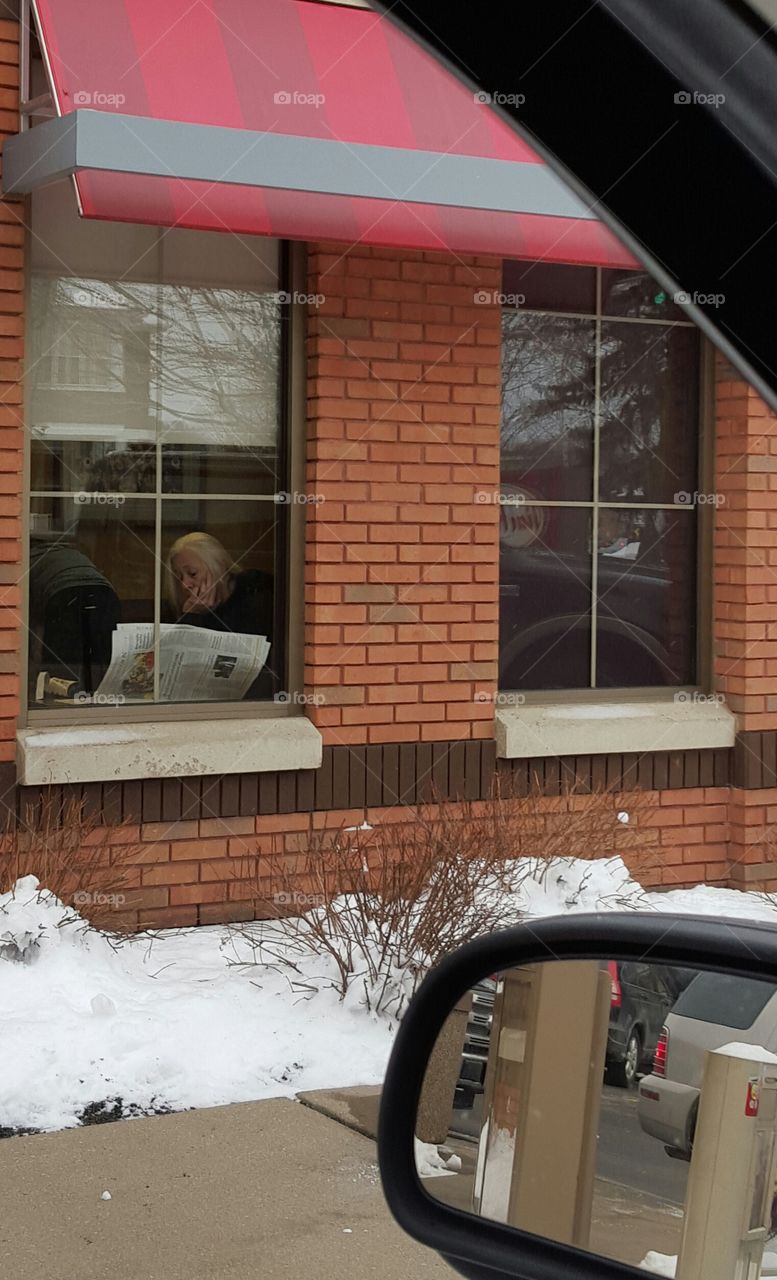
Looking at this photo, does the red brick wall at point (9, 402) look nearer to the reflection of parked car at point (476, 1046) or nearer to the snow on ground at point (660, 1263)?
the reflection of parked car at point (476, 1046)

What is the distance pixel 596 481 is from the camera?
820 centimetres

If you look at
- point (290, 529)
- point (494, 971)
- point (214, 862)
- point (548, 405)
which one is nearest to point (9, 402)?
point (290, 529)

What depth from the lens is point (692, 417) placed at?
8.54 meters

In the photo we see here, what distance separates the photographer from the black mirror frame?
1.33 m

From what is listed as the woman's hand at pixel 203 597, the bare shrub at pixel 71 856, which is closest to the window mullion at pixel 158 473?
the woman's hand at pixel 203 597

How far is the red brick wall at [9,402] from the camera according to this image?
659 cm

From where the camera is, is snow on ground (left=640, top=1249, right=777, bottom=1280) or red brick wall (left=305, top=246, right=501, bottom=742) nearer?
snow on ground (left=640, top=1249, right=777, bottom=1280)

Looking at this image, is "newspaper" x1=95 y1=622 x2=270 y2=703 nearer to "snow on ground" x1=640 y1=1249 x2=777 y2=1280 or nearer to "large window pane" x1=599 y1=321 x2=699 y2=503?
"large window pane" x1=599 y1=321 x2=699 y2=503

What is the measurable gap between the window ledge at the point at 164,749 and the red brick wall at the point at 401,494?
26 centimetres

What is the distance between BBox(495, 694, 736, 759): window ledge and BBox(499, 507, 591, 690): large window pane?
0.19 meters

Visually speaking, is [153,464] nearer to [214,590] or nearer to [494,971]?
[214,590]

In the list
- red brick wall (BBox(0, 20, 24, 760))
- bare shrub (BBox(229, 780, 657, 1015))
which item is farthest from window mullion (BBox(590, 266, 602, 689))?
red brick wall (BBox(0, 20, 24, 760))

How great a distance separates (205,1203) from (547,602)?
14.3 ft

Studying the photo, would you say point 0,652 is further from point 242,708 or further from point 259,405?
point 259,405
